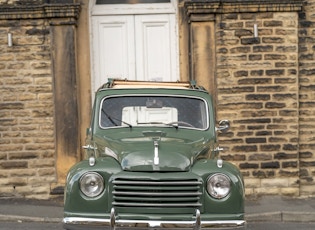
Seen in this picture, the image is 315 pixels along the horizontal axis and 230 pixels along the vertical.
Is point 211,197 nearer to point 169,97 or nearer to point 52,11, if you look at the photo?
point 169,97

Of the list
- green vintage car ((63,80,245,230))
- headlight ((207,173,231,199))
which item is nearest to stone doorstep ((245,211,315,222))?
green vintage car ((63,80,245,230))

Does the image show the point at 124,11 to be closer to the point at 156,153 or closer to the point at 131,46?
the point at 131,46

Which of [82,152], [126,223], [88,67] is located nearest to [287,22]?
[88,67]

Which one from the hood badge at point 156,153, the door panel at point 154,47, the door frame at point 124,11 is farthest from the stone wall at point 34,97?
the hood badge at point 156,153

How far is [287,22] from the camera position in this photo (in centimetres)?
987

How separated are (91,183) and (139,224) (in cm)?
61

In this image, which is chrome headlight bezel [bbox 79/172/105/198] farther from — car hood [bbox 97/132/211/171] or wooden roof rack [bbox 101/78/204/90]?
wooden roof rack [bbox 101/78/204/90]

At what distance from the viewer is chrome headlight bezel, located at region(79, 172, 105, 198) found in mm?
5309

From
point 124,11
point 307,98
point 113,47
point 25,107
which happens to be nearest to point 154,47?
point 113,47

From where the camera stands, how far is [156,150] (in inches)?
215

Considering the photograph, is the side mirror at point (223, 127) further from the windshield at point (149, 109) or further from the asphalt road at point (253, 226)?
the asphalt road at point (253, 226)

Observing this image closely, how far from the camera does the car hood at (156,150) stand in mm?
5379

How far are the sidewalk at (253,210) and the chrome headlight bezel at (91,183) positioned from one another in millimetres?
3206

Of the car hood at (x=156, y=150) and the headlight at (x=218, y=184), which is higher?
the car hood at (x=156, y=150)
